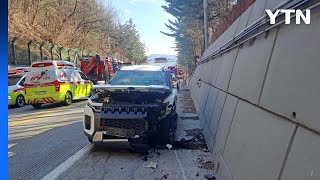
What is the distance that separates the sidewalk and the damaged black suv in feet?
0.93

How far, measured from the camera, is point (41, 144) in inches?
340

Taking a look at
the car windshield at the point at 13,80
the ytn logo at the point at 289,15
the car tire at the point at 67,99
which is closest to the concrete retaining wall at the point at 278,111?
the ytn logo at the point at 289,15

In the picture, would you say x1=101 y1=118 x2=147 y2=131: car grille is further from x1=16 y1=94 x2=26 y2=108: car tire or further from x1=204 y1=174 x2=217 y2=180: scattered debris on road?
x1=16 y1=94 x2=26 y2=108: car tire

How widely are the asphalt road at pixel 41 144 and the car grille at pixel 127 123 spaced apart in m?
1.05

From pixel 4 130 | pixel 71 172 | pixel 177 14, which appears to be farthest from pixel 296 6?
pixel 177 14

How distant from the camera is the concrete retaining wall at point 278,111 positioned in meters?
2.58

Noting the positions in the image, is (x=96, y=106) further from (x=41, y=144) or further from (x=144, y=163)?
(x=41, y=144)

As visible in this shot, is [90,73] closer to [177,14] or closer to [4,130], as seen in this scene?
[177,14]

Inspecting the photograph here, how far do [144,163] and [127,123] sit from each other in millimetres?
944

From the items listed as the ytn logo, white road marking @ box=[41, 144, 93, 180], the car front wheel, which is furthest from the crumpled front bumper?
the car front wheel

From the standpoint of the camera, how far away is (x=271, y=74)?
375 centimetres

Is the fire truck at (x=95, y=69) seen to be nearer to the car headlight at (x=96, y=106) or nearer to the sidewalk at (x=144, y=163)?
the sidewalk at (x=144, y=163)

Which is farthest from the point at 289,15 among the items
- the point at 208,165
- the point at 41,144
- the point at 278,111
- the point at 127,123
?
the point at 41,144

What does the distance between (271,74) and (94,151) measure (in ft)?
16.3
